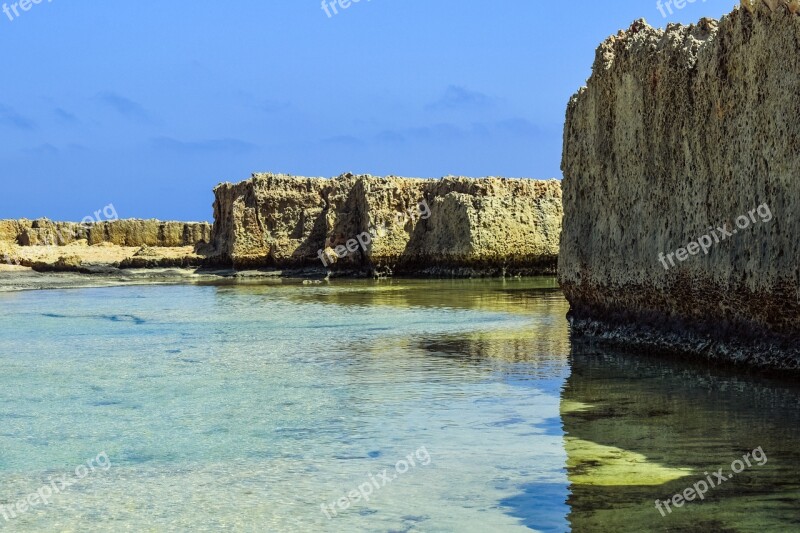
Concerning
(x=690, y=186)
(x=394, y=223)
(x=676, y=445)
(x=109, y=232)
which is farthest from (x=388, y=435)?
(x=109, y=232)

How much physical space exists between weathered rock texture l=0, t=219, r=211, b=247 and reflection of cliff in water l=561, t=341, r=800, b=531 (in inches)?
2001

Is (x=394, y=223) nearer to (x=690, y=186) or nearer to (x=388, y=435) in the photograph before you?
(x=690, y=186)

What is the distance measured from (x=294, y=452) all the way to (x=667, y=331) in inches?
207

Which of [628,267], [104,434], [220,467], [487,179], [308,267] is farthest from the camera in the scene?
[308,267]

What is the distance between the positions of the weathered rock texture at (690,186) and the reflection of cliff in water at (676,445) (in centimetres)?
71

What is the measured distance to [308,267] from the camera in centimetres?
4341

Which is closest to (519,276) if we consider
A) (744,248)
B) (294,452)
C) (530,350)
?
(530,350)

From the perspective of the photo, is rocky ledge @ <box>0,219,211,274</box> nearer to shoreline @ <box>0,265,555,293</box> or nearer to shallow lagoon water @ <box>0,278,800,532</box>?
shoreline @ <box>0,265,555,293</box>

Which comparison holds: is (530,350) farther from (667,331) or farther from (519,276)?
(519,276)

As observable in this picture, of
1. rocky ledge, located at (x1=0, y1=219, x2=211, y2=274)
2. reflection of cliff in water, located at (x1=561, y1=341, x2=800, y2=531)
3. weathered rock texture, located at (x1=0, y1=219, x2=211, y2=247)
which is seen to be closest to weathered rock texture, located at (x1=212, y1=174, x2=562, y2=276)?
rocky ledge, located at (x1=0, y1=219, x2=211, y2=274)

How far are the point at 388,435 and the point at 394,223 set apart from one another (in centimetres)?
3321

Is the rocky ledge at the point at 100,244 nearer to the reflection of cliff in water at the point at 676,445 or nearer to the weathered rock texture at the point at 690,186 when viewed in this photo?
the weathered rock texture at the point at 690,186

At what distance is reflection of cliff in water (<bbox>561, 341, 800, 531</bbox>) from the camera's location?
4945 millimetres

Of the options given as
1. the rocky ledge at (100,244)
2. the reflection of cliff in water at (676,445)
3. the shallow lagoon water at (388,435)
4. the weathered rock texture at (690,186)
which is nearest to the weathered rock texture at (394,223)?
the rocky ledge at (100,244)
